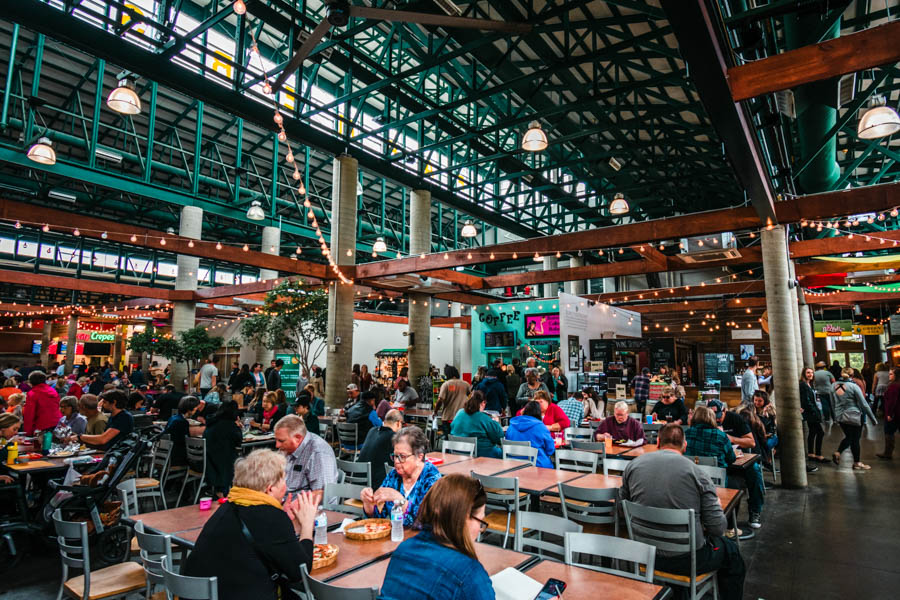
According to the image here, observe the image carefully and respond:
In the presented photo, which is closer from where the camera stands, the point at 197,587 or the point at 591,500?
the point at 197,587

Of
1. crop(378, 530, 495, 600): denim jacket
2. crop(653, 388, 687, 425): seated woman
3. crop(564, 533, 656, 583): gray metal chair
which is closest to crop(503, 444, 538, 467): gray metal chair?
crop(564, 533, 656, 583): gray metal chair

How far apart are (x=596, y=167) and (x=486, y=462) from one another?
12.7 m

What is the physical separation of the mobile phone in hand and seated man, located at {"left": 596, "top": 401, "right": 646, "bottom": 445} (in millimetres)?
4168

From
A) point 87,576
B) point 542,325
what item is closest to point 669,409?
point 87,576

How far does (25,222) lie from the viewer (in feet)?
27.5

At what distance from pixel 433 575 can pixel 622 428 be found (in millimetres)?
5250

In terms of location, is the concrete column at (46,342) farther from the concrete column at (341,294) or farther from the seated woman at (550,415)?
the seated woman at (550,415)

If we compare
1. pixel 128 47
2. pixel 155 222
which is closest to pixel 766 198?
pixel 128 47

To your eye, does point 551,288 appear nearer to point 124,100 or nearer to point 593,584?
point 124,100

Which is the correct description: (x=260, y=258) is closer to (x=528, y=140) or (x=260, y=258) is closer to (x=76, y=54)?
(x=528, y=140)

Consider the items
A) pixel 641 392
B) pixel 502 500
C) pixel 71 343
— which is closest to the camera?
pixel 502 500

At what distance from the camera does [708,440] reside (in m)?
4.80

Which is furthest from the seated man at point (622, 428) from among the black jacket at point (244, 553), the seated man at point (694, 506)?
the black jacket at point (244, 553)

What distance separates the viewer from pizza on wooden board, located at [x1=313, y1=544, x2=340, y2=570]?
96.0 inches
